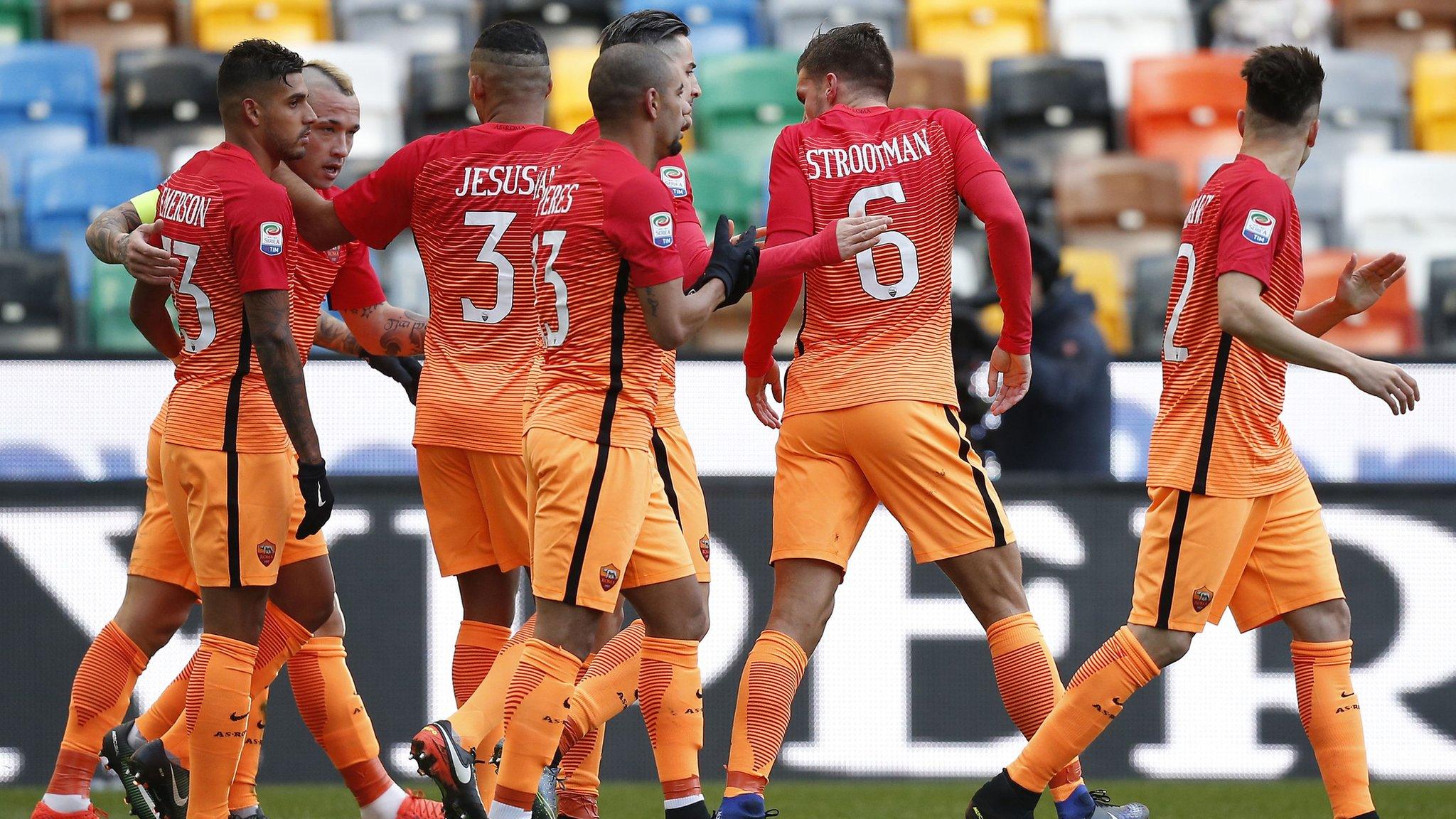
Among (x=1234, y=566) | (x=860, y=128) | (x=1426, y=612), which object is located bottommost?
(x=1426, y=612)

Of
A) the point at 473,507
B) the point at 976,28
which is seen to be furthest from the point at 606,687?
the point at 976,28

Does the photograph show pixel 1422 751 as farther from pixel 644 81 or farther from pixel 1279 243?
pixel 644 81

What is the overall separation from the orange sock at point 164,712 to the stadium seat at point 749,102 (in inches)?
211

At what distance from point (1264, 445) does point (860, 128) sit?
1.33 metres

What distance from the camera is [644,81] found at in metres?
4.14

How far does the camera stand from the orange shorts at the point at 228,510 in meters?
4.42

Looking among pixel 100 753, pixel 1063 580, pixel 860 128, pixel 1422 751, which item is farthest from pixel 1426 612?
pixel 100 753

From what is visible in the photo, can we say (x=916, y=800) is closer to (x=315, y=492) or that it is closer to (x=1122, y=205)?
(x=315, y=492)

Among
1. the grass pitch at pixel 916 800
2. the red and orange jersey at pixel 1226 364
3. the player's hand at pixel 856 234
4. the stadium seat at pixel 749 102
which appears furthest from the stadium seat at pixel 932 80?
the player's hand at pixel 856 234

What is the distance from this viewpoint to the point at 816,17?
417 inches

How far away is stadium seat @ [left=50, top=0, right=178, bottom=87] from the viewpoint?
10.5 metres

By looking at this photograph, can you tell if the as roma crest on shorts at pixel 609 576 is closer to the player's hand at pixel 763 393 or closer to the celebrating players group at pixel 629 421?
the celebrating players group at pixel 629 421

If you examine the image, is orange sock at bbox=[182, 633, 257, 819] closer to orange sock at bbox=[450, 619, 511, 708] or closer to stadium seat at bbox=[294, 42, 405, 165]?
orange sock at bbox=[450, 619, 511, 708]

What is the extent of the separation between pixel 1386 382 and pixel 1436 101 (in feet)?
23.1
